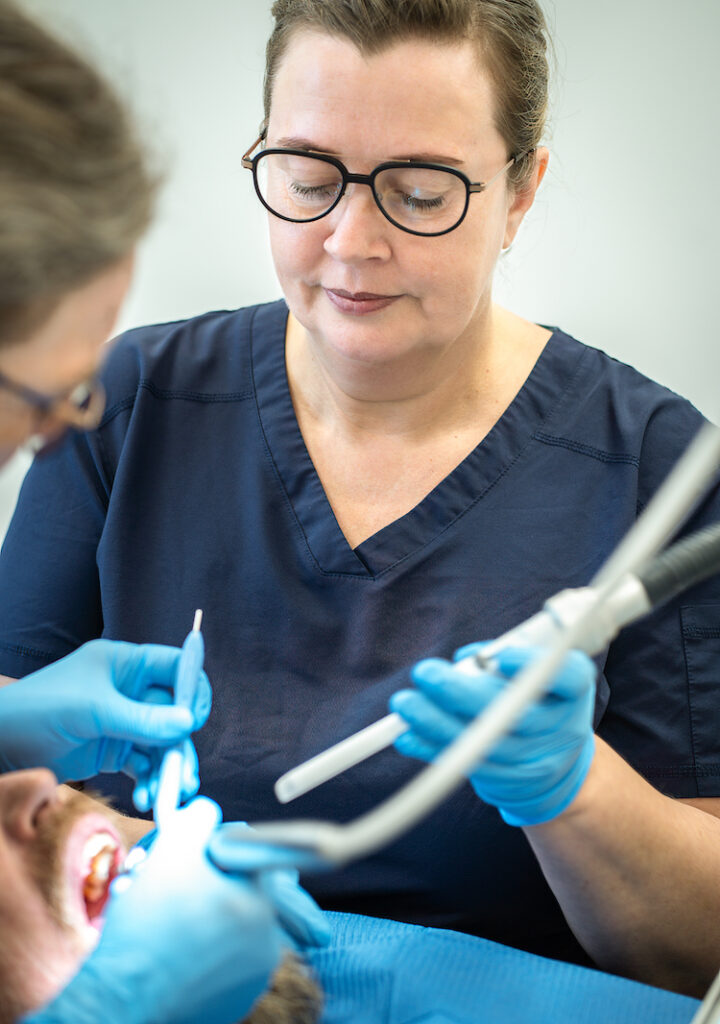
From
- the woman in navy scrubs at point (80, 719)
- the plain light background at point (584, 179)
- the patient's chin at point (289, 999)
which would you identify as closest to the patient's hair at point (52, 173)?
the woman in navy scrubs at point (80, 719)

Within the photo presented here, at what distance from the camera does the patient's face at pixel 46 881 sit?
972mm

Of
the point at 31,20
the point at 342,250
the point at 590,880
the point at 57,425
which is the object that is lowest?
the point at 590,880

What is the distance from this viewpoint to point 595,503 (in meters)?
1.35

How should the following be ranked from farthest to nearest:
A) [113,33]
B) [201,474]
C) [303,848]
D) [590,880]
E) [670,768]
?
1. [113,33]
2. [201,474]
3. [670,768]
4. [590,880]
5. [303,848]

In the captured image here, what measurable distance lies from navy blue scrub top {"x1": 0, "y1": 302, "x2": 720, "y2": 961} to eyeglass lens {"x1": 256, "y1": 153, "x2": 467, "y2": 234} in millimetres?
294

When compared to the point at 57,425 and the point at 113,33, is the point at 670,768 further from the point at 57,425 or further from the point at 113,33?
the point at 113,33

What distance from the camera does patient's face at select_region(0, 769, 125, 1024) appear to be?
97 cm

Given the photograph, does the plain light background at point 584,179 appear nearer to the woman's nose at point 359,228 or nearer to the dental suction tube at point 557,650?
the woman's nose at point 359,228

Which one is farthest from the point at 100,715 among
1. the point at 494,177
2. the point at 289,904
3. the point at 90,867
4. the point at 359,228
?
the point at 494,177

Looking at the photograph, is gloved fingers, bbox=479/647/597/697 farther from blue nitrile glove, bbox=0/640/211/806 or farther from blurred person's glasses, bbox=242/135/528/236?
blurred person's glasses, bbox=242/135/528/236

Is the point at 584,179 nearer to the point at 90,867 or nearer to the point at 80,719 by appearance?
the point at 80,719

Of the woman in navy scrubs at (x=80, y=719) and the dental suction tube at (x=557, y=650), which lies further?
the woman in navy scrubs at (x=80, y=719)

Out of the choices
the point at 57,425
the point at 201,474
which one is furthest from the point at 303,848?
the point at 201,474

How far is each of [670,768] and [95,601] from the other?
815 mm
